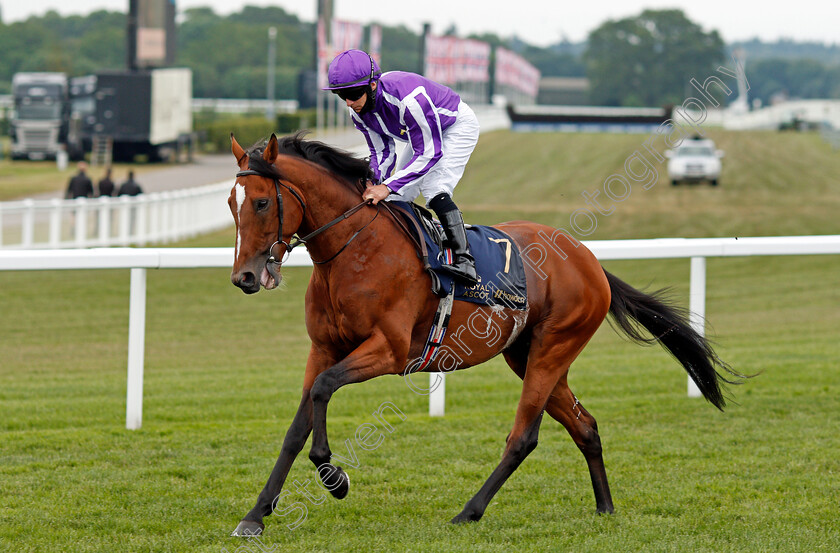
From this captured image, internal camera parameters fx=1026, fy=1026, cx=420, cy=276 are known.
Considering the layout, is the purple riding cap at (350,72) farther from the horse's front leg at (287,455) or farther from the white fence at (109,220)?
the white fence at (109,220)

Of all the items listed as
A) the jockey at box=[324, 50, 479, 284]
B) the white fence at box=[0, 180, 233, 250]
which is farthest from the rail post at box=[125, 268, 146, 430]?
the white fence at box=[0, 180, 233, 250]

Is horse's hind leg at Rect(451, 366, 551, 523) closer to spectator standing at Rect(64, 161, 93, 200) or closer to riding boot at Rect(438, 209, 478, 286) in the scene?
riding boot at Rect(438, 209, 478, 286)

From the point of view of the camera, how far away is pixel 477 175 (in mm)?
31844

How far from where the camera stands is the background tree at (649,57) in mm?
118875

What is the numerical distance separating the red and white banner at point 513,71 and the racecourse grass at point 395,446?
59577mm

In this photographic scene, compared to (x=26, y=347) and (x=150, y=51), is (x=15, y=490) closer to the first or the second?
(x=26, y=347)

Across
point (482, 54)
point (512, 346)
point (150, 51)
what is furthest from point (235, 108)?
point (512, 346)

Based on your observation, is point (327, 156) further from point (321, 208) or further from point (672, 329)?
point (672, 329)

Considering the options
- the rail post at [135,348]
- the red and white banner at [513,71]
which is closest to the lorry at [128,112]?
the rail post at [135,348]

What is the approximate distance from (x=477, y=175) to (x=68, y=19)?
115685 mm

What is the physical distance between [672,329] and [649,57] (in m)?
129

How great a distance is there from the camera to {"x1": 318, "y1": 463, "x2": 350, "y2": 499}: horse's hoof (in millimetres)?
3803

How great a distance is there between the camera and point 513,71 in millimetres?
72312

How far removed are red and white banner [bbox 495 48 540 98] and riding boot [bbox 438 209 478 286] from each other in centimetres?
6436
